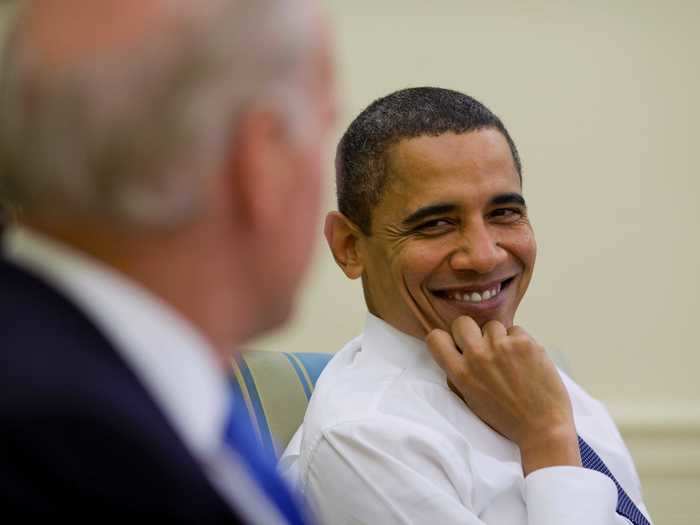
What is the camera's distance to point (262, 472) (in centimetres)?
79

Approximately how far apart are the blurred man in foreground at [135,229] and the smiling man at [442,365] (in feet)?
2.52

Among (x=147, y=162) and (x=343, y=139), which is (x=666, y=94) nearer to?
(x=343, y=139)

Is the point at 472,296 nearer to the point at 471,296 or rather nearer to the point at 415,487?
the point at 471,296

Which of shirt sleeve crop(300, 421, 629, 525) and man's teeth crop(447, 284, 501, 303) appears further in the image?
man's teeth crop(447, 284, 501, 303)

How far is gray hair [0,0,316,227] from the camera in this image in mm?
613

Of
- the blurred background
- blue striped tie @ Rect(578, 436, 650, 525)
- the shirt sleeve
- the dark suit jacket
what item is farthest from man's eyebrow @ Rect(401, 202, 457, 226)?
the blurred background

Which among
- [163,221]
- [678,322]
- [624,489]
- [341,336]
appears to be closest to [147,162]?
[163,221]

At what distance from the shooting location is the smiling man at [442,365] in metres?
1.42

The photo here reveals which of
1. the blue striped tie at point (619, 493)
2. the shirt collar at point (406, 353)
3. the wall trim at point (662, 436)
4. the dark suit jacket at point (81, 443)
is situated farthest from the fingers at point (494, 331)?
the wall trim at point (662, 436)

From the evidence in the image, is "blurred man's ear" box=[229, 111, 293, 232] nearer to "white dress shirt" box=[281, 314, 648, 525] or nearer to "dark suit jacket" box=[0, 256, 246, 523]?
"dark suit jacket" box=[0, 256, 246, 523]

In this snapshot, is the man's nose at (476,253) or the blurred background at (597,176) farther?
the blurred background at (597,176)

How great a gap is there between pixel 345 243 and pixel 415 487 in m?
0.43

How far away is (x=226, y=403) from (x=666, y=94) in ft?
7.51

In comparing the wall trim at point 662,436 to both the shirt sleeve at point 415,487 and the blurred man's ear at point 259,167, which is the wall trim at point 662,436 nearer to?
the shirt sleeve at point 415,487
